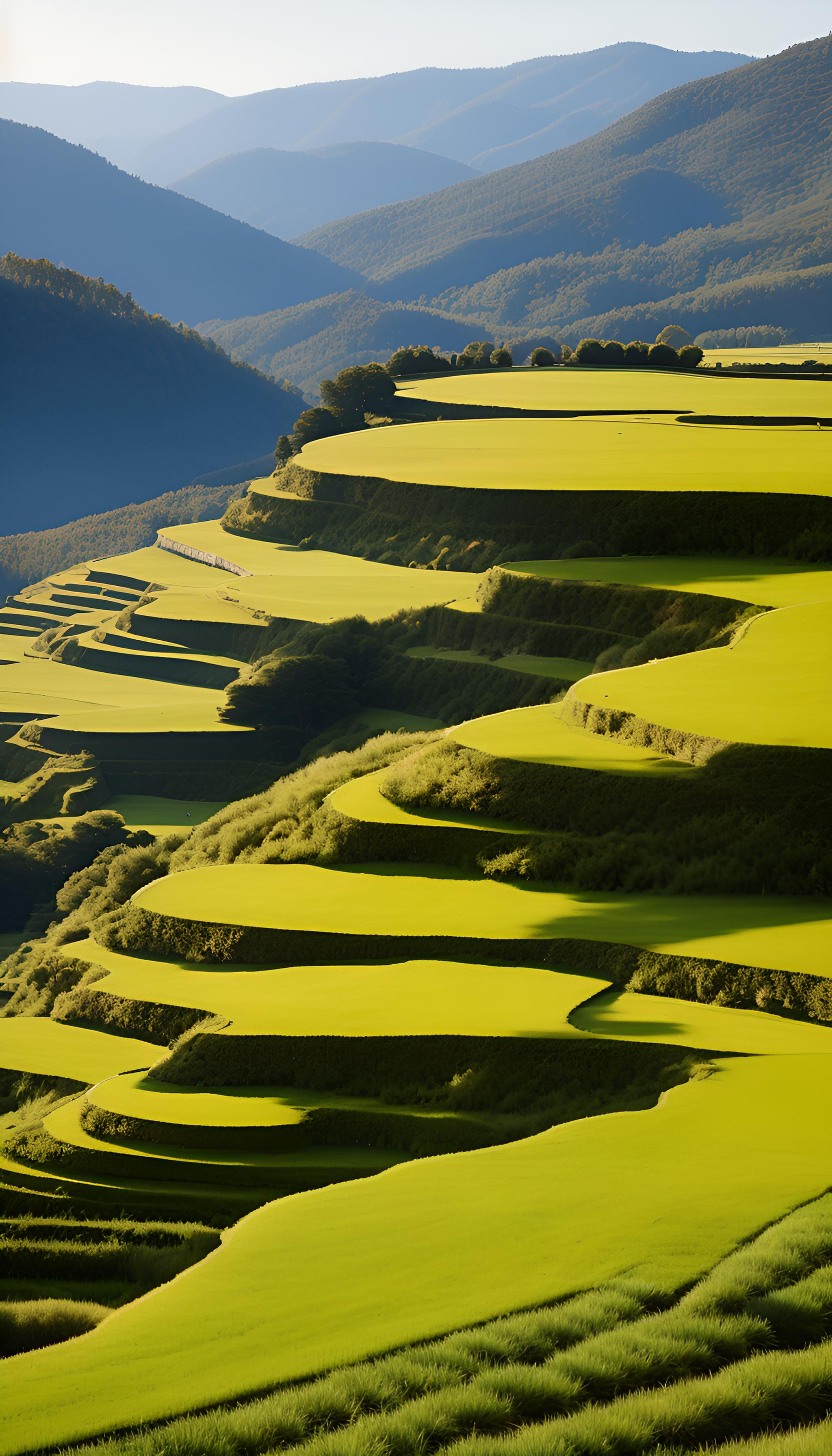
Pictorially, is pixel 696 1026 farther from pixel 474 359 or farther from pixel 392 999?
pixel 474 359

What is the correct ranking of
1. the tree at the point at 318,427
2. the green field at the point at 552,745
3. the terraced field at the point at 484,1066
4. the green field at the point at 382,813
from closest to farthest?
1. the terraced field at the point at 484,1066
2. the green field at the point at 552,745
3. the green field at the point at 382,813
4. the tree at the point at 318,427

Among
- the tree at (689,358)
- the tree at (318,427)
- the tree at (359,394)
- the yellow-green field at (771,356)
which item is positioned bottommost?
the tree at (318,427)

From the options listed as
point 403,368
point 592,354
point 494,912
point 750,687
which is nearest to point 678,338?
point 592,354

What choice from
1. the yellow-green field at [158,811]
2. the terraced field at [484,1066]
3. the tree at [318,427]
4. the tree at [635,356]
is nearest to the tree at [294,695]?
the yellow-green field at [158,811]

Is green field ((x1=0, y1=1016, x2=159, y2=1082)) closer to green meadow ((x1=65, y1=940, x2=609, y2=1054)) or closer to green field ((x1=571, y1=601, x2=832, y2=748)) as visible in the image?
green meadow ((x1=65, y1=940, x2=609, y2=1054))

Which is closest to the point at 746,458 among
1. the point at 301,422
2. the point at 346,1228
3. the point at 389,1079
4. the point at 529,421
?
the point at 529,421

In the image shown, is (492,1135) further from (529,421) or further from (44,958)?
(529,421)

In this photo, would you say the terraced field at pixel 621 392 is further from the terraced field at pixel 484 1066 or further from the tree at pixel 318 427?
the terraced field at pixel 484 1066

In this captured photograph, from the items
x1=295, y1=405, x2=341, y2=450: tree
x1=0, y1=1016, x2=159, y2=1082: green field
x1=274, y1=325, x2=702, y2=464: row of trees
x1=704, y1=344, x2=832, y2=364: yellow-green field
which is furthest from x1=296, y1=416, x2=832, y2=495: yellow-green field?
x1=704, y1=344, x2=832, y2=364: yellow-green field
